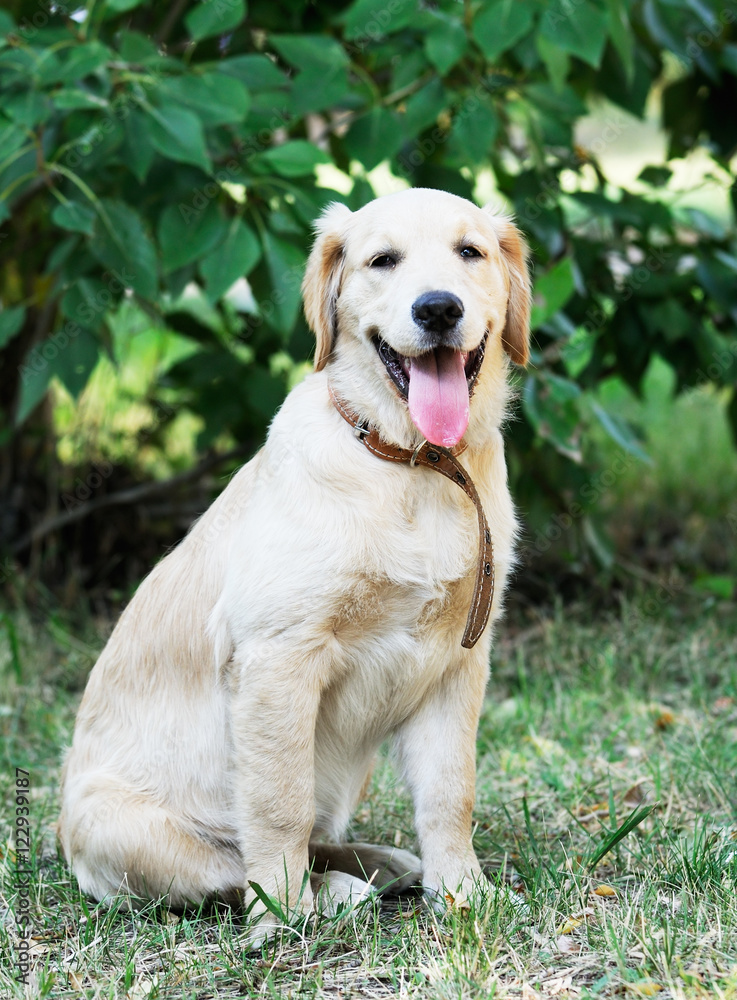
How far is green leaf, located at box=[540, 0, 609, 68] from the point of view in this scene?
288 cm

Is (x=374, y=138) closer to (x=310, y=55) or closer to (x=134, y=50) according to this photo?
(x=310, y=55)

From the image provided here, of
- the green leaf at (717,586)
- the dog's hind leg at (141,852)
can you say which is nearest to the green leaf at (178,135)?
the dog's hind leg at (141,852)

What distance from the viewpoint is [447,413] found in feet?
7.16

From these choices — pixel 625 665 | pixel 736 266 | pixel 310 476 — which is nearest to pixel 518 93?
pixel 736 266

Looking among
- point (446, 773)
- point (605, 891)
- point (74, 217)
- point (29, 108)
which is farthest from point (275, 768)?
point (29, 108)

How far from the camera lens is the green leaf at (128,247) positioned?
2.99 metres

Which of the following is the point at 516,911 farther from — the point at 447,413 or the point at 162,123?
the point at 162,123

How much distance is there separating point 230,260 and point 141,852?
1579 millimetres

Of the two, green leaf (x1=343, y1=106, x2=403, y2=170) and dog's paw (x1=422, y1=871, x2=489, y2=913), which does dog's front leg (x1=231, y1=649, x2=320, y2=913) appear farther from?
green leaf (x1=343, y1=106, x2=403, y2=170)

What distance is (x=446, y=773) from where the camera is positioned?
91.7 inches

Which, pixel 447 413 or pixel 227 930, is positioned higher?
pixel 447 413

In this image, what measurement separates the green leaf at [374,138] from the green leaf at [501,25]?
37 centimetres

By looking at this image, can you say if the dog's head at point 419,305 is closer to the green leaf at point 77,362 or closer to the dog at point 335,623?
the dog at point 335,623

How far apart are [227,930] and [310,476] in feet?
3.13
